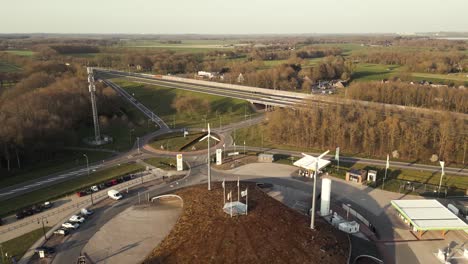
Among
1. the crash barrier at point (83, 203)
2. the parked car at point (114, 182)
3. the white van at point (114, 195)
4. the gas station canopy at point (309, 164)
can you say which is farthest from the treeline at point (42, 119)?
the gas station canopy at point (309, 164)

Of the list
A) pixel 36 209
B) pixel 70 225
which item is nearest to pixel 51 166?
pixel 36 209

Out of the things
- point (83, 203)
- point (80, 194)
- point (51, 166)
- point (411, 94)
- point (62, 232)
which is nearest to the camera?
point (62, 232)

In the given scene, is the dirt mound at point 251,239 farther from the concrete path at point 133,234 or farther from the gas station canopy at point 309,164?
the gas station canopy at point 309,164

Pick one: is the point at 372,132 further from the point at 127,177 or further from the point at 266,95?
the point at 266,95

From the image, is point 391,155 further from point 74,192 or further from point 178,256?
point 74,192

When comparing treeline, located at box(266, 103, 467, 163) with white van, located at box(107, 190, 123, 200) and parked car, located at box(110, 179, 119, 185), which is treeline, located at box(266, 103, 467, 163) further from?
white van, located at box(107, 190, 123, 200)

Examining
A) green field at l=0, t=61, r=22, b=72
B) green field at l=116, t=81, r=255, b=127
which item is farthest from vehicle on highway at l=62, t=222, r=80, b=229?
green field at l=0, t=61, r=22, b=72
